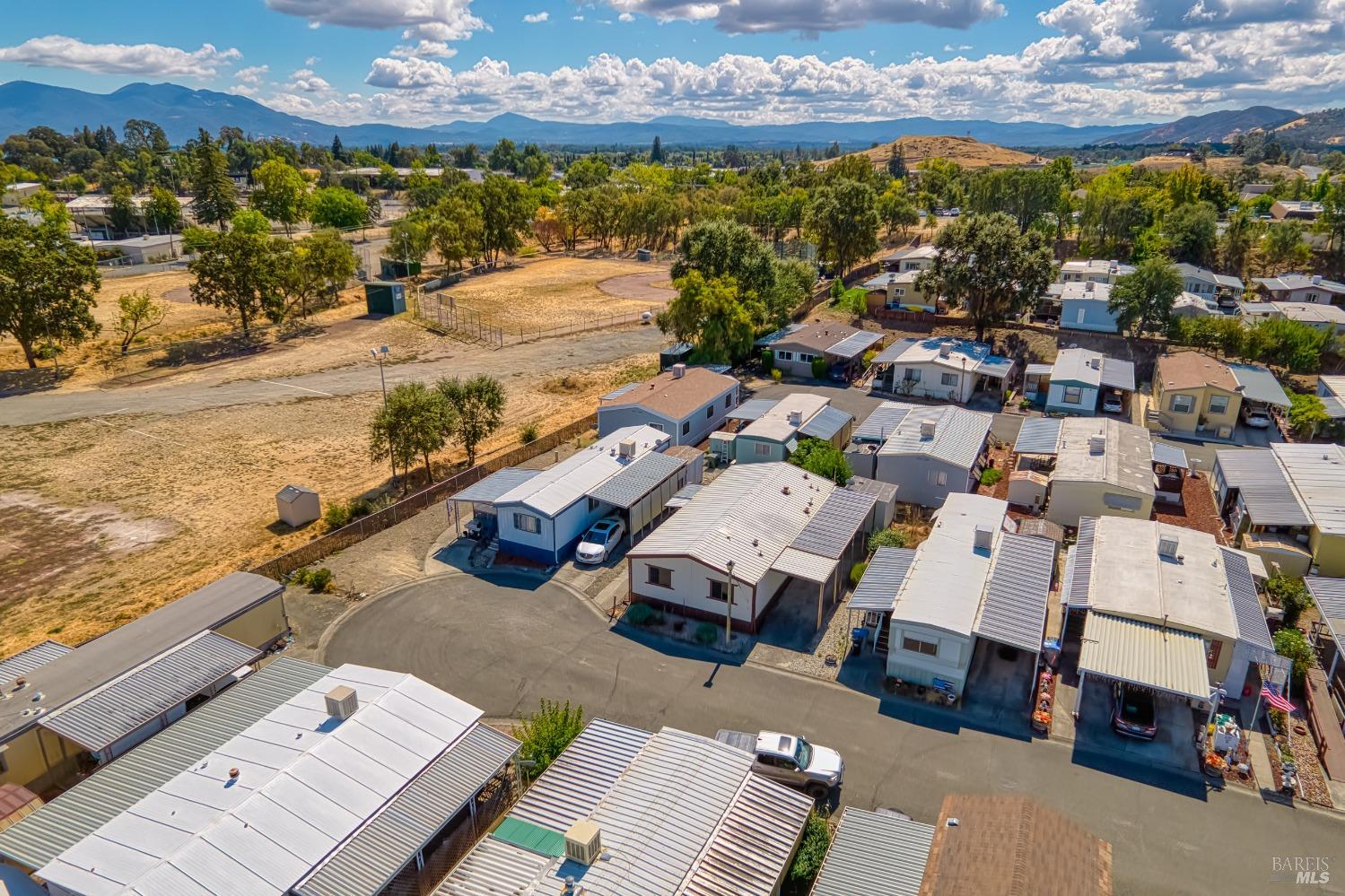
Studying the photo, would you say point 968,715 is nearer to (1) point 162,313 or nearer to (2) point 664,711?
(2) point 664,711

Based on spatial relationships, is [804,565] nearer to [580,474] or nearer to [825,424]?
[580,474]

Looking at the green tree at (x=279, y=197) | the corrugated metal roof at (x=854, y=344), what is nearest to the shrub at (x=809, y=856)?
the corrugated metal roof at (x=854, y=344)

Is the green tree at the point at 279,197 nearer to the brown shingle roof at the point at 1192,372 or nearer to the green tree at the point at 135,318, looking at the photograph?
the green tree at the point at 135,318

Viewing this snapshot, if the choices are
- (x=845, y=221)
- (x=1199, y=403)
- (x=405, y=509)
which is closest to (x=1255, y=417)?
(x=1199, y=403)

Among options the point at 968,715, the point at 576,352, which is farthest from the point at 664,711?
the point at 576,352

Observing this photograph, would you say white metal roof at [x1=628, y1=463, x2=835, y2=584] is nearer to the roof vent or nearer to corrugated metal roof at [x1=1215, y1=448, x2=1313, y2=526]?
the roof vent

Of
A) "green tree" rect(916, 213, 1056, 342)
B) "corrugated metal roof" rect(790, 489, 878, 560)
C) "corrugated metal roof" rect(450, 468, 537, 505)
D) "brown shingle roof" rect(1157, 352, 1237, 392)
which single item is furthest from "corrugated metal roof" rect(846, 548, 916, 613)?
"green tree" rect(916, 213, 1056, 342)

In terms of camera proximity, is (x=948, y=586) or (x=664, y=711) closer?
(x=664, y=711)
